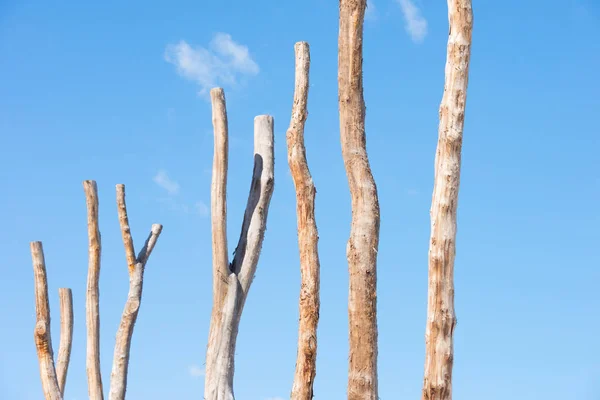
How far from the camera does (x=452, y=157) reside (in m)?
7.44

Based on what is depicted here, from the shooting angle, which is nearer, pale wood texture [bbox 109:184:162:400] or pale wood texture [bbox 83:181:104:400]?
pale wood texture [bbox 109:184:162:400]

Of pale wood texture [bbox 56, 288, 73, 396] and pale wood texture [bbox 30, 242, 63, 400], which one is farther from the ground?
pale wood texture [bbox 56, 288, 73, 396]

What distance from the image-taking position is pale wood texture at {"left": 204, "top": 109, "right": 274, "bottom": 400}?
901 cm

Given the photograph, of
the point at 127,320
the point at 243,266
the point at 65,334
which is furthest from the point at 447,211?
the point at 65,334

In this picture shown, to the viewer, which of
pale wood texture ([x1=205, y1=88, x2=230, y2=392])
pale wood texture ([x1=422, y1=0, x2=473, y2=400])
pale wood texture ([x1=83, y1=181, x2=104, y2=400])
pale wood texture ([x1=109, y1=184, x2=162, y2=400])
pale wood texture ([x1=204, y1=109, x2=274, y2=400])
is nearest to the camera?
pale wood texture ([x1=422, y1=0, x2=473, y2=400])

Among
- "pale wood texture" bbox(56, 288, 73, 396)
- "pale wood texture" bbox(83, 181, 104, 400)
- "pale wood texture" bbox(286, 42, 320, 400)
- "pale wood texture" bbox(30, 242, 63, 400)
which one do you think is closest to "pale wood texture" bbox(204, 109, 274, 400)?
"pale wood texture" bbox(286, 42, 320, 400)

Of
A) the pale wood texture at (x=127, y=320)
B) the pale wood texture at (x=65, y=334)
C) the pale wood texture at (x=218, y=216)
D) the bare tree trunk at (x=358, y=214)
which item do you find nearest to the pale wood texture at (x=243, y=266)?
the pale wood texture at (x=218, y=216)

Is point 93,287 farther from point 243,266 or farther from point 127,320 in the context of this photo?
point 243,266

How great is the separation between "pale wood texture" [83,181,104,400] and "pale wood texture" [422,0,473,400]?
5994 millimetres

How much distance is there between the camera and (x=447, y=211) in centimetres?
734

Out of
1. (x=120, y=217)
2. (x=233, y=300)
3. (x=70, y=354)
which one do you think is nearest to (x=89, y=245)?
(x=120, y=217)

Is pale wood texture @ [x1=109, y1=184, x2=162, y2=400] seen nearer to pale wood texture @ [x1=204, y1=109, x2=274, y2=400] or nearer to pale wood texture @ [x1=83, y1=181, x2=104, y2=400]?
pale wood texture @ [x1=83, y1=181, x2=104, y2=400]

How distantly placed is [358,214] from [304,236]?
2.72 ft

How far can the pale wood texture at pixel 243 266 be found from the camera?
29.6ft
